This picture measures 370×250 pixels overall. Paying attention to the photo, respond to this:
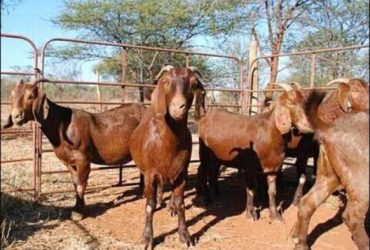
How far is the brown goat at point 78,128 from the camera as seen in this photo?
559 centimetres

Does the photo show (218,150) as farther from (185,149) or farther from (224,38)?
(224,38)

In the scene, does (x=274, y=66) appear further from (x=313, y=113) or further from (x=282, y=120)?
(x=313, y=113)

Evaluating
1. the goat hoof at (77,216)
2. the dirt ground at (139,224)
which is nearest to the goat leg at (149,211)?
the dirt ground at (139,224)

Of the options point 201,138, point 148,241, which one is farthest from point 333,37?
point 148,241

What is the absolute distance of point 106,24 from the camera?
47.6 ft

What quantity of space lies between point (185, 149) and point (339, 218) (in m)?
2.38

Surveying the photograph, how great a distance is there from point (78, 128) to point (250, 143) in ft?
7.87

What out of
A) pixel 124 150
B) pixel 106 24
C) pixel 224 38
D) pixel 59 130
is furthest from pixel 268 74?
pixel 59 130

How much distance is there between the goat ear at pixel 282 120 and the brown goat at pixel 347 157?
120 centimetres

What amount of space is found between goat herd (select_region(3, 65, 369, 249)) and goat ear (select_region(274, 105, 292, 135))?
0.04 feet

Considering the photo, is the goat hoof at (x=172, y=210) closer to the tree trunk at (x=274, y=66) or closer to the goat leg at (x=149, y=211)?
the goat leg at (x=149, y=211)

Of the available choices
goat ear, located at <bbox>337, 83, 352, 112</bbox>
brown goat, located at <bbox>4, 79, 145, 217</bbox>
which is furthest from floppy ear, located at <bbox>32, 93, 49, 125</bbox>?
goat ear, located at <bbox>337, 83, 352, 112</bbox>

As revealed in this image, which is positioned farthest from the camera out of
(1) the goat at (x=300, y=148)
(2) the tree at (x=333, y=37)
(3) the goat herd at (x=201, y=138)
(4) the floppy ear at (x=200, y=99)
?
(2) the tree at (x=333, y=37)

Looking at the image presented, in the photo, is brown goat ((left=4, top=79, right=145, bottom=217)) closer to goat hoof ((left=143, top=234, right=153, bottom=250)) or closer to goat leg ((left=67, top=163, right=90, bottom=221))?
goat leg ((left=67, top=163, right=90, bottom=221))
